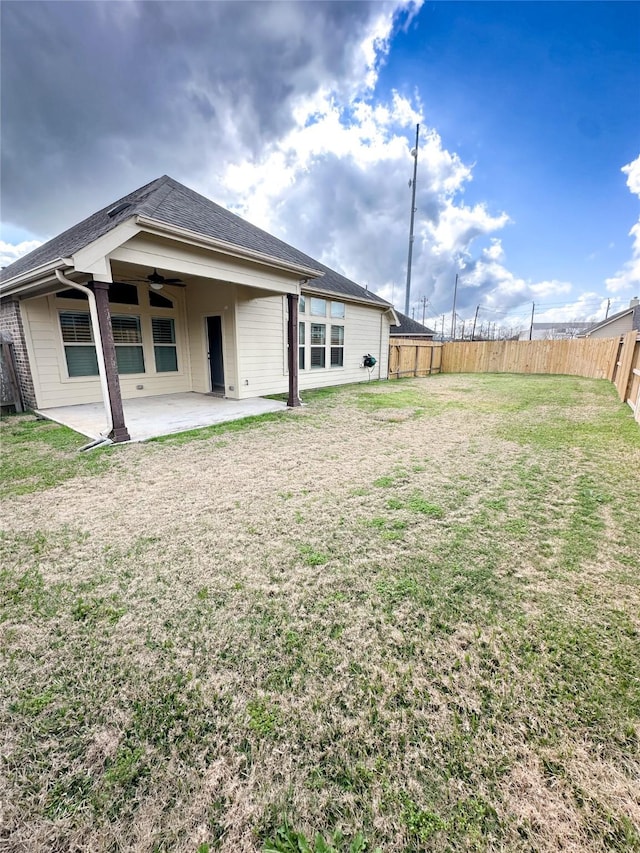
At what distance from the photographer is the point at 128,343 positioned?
7.94 metres

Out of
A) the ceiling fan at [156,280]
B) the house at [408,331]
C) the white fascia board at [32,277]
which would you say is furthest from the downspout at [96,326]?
the house at [408,331]

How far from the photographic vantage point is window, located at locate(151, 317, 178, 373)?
8414 millimetres

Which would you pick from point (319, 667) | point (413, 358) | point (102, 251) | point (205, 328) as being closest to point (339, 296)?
point (205, 328)

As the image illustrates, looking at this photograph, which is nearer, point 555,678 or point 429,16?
point 555,678

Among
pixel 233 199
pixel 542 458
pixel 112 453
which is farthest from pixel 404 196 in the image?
pixel 112 453

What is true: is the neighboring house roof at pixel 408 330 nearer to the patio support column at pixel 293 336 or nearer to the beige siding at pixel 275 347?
the beige siding at pixel 275 347

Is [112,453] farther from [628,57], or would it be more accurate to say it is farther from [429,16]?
[628,57]

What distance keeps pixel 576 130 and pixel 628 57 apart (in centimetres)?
536

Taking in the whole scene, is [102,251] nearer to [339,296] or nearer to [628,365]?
[339,296]

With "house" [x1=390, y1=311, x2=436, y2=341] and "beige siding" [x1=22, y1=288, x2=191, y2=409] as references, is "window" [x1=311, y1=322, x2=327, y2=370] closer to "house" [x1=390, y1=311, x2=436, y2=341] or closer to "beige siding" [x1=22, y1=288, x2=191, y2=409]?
"beige siding" [x1=22, y1=288, x2=191, y2=409]

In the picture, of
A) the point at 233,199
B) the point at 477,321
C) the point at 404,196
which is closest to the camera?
the point at 233,199

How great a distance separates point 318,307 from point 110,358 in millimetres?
6865

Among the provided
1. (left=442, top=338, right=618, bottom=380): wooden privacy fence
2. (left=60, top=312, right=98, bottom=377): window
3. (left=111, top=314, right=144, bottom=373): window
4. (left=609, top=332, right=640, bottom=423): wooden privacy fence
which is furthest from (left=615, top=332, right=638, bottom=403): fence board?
(left=60, top=312, right=98, bottom=377): window

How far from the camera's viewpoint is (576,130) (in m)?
13.4
